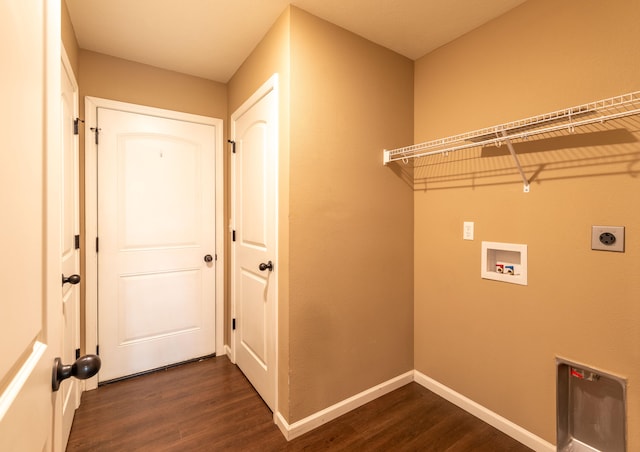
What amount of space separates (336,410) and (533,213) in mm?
1717

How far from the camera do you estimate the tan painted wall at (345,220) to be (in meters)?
1.75

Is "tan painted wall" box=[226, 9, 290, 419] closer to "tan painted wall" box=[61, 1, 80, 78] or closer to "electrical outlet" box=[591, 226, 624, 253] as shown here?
"tan painted wall" box=[61, 1, 80, 78]

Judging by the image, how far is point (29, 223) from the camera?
0.53 m

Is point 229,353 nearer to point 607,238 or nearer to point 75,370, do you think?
point 75,370

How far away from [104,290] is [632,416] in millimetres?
3276

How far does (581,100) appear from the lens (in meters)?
1.48

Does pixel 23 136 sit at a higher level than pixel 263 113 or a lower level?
lower

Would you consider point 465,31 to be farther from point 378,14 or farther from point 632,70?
point 632,70

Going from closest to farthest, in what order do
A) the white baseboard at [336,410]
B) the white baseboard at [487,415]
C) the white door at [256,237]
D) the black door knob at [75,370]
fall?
1. the black door knob at [75,370]
2. the white baseboard at [487,415]
3. the white baseboard at [336,410]
4. the white door at [256,237]

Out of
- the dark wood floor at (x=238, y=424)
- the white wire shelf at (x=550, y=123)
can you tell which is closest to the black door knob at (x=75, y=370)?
the dark wood floor at (x=238, y=424)

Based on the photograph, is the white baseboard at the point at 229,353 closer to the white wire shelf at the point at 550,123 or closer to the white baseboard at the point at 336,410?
the white baseboard at the point at 336,410

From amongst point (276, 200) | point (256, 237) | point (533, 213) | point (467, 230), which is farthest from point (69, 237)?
point (533, 213)

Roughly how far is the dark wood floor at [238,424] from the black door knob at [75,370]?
4.37 ft

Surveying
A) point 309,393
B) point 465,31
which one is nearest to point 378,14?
point 465,31
